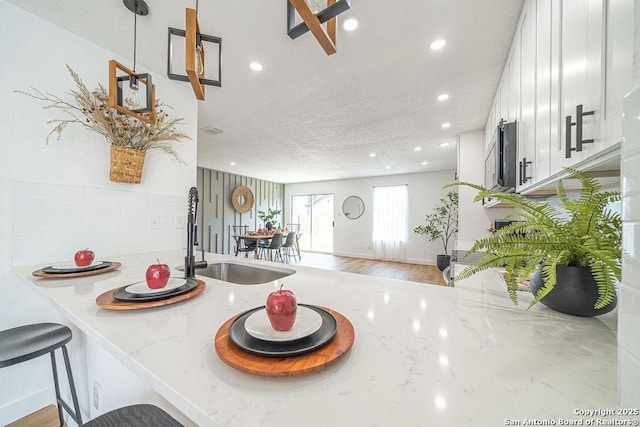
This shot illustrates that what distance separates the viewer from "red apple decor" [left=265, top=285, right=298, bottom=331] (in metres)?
0.56

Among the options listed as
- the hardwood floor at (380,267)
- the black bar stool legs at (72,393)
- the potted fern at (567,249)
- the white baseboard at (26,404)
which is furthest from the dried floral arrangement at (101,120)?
the hardwood floor at (380,267)

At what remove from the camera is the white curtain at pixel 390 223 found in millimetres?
6395

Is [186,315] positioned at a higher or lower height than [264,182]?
lower

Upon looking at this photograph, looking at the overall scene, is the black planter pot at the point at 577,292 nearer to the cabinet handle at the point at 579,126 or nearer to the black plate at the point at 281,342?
the cabinet handle at the point at 579,126

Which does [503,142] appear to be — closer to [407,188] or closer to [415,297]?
[415,297]

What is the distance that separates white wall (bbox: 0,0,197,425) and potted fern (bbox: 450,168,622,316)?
2056 millimetres

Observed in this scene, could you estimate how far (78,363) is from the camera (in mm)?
1440

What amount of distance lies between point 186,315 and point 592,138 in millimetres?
1327

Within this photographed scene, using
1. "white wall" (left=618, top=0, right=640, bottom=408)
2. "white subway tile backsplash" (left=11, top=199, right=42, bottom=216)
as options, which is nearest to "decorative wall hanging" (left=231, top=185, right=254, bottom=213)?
"white subway tile backsplash" (left=11, top=199, right=42, bottom=216)

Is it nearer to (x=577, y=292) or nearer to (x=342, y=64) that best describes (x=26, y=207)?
(x=342, y=64)

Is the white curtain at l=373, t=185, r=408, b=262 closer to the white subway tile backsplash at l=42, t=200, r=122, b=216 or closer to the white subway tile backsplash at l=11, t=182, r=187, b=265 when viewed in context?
the white subway tile backsplash at l=11, t=182, r=187, b=265

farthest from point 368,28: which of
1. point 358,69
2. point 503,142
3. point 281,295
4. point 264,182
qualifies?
point 264,182

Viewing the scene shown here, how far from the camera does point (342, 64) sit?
6.20 ft

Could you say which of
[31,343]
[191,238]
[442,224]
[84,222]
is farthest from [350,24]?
[442,224]
